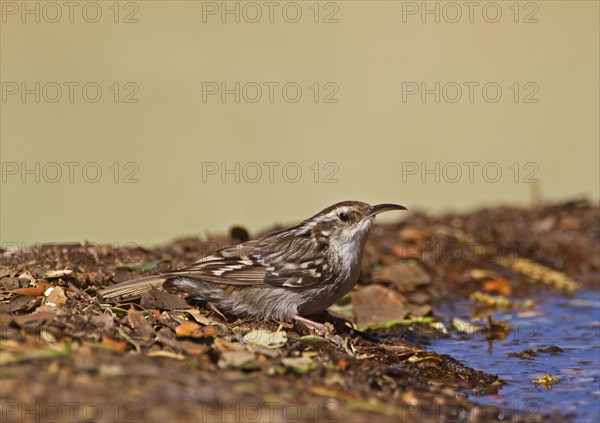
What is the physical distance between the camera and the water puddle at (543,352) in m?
5.55

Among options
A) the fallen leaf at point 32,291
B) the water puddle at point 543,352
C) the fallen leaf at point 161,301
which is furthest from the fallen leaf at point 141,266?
the water puddle at point 543,352

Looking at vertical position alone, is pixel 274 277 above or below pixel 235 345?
above

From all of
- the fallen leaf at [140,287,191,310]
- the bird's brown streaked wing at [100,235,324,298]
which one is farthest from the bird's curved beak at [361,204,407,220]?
the fallen leaf at [140,287,191,310]

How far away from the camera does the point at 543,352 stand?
683cm

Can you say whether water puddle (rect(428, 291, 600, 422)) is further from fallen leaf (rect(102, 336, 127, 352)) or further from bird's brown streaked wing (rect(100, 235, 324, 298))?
fallen leaf (rect(102, 336, 127, 352))

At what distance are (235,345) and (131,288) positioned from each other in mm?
1362

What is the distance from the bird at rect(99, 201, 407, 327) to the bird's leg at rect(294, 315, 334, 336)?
0.04ft

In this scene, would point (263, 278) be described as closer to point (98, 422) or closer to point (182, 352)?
point (182, 352)

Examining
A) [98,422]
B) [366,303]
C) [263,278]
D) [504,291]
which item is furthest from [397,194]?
[98,422]

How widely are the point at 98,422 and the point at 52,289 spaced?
2347 millimetres

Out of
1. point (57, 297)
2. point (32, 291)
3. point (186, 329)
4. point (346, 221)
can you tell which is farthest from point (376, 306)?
point (32, 291)

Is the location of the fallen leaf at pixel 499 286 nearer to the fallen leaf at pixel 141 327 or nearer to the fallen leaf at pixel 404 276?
the fallen leaf at pixel 404 276

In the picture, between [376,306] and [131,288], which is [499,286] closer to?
[376,306]

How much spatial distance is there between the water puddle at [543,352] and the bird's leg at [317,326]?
95 centimetres
